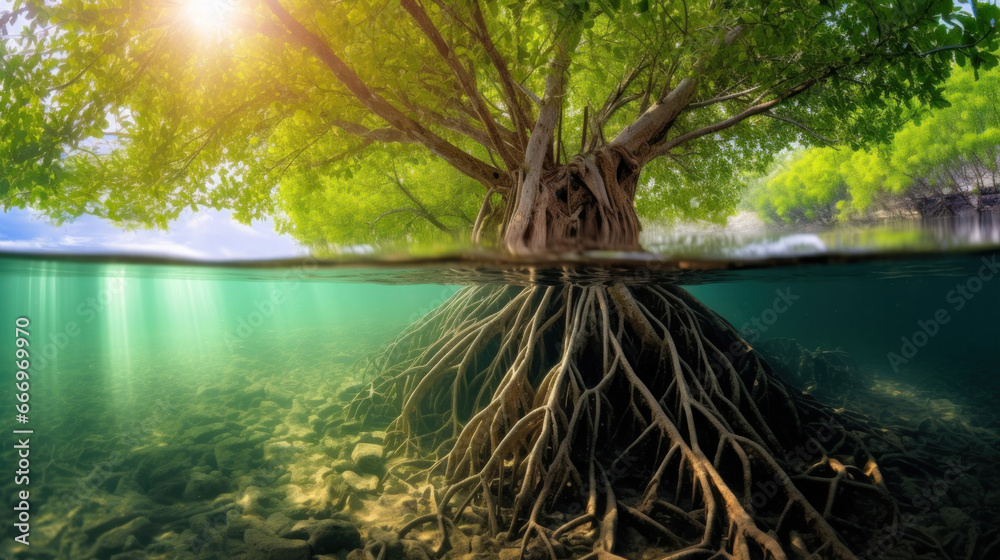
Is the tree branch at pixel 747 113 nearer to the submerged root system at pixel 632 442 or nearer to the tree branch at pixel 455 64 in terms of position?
the submerged root system at pixel 632 442

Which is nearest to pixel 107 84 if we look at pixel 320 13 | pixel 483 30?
pixel 320 13

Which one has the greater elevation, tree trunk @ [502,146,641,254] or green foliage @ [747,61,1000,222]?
green foliage @ [747,61,1000,222]

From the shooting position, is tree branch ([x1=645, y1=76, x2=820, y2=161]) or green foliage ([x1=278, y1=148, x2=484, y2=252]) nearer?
tree branch ([x1=645, y1=76, x2=820, y2=161])

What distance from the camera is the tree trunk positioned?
5422 mm

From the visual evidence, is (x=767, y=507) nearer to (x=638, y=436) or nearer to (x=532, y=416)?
(x=638, y=436)

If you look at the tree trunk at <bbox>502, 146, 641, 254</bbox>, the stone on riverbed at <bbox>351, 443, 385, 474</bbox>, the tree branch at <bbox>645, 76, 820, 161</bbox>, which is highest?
the tree branch at <bbox>645, 76, 820, 161</bbox>

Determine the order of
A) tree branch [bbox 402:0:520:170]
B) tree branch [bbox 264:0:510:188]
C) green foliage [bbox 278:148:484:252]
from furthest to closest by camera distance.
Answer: green foliage [bbox 278:148:484:252]
tree branch [bbox 264:0:510:188]
tree branch [bbox 402:0:520:170]

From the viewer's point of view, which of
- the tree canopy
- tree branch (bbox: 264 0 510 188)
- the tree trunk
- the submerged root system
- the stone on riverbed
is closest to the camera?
tree branch (bbox: 264 0 510 188)

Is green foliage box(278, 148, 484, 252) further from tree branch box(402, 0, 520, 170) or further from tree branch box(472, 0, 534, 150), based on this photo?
tree branch box(472, 0, 534, 150)

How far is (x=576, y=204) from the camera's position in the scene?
5.96 metres

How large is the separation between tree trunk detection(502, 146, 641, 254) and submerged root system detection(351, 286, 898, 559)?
1009mm

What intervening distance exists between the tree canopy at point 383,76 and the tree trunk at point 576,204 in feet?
0.25

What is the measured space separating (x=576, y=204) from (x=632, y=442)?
3.25m

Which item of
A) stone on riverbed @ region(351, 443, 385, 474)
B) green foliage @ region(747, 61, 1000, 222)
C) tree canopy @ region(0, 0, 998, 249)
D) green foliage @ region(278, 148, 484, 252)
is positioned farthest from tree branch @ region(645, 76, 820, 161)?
green foliage @ region(747, 61, 1000, 222)
